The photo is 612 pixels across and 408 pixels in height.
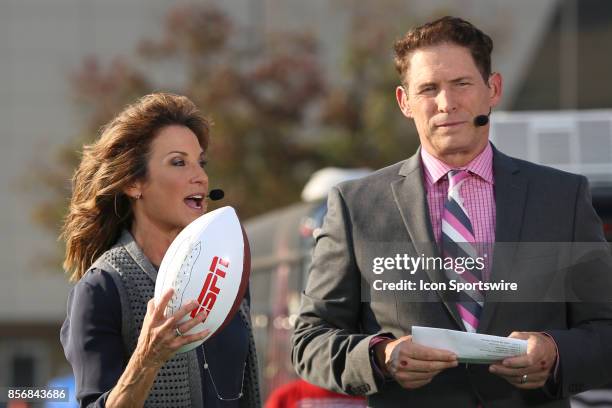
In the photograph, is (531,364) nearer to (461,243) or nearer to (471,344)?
(471,344)

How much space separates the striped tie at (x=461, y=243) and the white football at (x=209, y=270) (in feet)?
1.97

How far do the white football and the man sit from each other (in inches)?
13.3

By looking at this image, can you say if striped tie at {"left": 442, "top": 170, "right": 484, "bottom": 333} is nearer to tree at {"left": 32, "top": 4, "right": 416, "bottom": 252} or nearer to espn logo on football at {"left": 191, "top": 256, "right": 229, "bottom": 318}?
espn logo on football at {"left": 191, "top": 256, "right": 229, "bottom": 318}

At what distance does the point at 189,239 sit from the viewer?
396 cm

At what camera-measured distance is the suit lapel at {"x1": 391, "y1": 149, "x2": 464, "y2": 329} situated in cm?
405

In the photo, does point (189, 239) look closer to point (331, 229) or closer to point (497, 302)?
point (331, 229)

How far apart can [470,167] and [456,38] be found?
0.39 meters

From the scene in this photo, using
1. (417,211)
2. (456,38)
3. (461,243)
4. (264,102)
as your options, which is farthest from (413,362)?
(264,102)

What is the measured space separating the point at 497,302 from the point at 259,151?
17571mm

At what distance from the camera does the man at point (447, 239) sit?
4.00 meters

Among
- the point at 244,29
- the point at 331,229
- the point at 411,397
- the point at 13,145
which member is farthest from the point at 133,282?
the point at 13,145

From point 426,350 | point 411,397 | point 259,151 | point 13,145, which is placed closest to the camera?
point 426,350

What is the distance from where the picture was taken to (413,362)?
12.5ft

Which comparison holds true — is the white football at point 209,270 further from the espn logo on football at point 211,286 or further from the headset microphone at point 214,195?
the headset microphone at point 214,195
